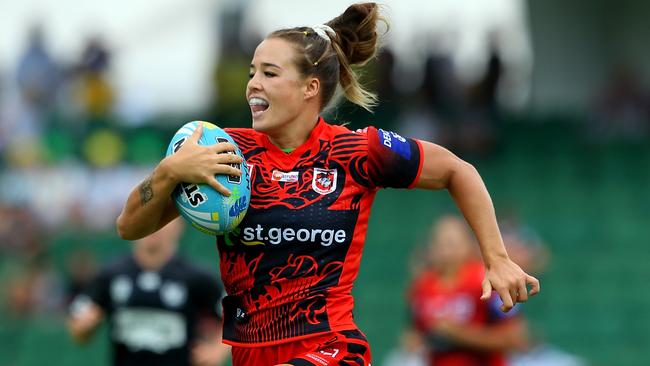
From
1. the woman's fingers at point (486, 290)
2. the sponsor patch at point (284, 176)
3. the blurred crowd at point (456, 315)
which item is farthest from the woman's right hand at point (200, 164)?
the blurred crowd at point (456, 315)

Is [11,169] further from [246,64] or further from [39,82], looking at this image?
[246,64]

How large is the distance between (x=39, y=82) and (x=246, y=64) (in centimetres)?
310

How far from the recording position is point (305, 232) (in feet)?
15.1

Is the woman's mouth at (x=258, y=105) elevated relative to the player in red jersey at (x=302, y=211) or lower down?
elevated

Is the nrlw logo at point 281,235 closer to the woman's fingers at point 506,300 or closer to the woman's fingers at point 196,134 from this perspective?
the woman's fingers at point 196,134

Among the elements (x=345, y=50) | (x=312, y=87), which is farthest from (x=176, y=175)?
(x=345, y=50)

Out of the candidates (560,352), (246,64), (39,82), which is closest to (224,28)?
(246,64)

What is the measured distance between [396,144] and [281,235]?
21.6 inches

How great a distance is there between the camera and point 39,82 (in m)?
17.6

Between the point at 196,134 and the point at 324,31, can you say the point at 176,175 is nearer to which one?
the point at 196,134

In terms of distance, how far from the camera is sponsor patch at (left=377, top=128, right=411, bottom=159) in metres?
4.68

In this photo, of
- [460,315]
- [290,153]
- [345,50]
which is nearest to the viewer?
[290,153]

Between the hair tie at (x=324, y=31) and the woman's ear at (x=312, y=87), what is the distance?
0.55 feet

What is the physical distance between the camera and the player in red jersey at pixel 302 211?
461 centimetres
